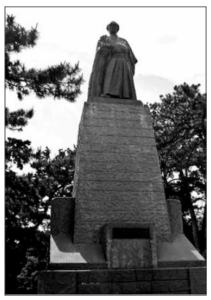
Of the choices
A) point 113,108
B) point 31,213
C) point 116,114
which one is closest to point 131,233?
point 116,114

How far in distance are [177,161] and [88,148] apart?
39.5ft

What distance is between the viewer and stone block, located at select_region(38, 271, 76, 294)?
15.3 feet

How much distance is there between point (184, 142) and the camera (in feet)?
57.7

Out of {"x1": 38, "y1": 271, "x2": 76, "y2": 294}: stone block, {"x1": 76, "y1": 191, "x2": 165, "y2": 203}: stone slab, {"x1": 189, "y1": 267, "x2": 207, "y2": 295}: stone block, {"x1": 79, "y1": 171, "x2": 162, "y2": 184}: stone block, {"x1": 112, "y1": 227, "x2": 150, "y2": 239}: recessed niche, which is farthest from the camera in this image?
{"x1": 79, "y1": 171, "x2": 162, "y2": 184}: stone block

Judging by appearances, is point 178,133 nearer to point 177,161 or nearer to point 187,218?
point 177,161

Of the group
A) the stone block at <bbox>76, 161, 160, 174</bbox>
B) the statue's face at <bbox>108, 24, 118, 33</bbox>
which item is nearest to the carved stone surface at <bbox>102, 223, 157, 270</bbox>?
the stone block at <bbox>76, 161, 160, 174</bbox>

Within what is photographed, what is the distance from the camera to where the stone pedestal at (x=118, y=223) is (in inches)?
191

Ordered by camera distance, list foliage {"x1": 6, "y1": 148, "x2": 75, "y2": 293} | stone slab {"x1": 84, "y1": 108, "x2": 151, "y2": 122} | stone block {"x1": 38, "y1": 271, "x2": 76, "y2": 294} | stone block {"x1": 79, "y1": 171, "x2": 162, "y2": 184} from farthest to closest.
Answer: foliage {"x1": 6, "y1": 148, "x2": 75, "y2": 293} → stone slab {"x1": 84, "y1": 108, "x2": 151, "y2": 122} → stone block {"x1": 79, "y1": 171, "x2": 162, "y2": 184} → stone block {"x1": 38, "y1": 271, "x2": 76, "y2": 294}

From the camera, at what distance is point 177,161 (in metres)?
17.4

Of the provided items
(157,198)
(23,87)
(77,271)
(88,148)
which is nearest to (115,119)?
(88,148)

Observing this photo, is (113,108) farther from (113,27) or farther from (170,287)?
(170,287)

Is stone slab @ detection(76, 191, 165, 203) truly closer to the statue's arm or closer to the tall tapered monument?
the tall tapered monument

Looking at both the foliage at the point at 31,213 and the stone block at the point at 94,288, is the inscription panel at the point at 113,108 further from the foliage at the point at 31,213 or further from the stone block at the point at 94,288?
the foliage at the point at 31,213

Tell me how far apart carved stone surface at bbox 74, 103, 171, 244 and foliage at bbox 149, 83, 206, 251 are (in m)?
11.0
